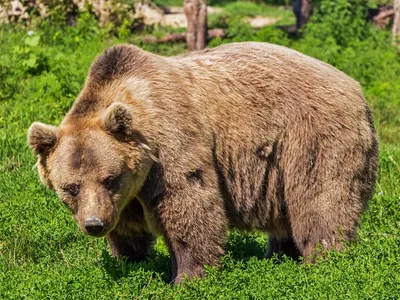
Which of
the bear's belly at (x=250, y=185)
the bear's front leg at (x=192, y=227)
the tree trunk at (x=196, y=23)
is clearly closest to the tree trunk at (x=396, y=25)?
the tree trunk at (x=196, y=23)

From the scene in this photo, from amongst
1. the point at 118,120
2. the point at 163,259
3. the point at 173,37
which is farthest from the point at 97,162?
the point at 173,37

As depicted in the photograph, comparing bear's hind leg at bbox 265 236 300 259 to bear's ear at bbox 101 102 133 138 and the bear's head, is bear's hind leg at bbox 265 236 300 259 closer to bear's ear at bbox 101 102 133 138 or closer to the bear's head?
the bear's head

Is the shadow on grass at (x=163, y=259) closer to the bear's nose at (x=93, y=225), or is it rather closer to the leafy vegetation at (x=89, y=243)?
the leafy vegetation at (x=89, y=243)

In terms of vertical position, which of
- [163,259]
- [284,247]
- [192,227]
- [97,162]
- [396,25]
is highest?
[97,162]

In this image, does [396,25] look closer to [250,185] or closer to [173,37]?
[173,37]

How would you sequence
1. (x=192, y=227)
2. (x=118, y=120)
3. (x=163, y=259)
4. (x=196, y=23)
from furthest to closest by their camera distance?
(x=196, y=23)
(x=163, y=259)
(x=192, y=227)
(x=118, y=120)

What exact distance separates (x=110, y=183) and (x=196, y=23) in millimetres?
8632

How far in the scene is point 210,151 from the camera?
659 centimetres

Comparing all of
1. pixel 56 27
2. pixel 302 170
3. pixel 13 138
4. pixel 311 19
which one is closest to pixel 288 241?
pixel 302 170

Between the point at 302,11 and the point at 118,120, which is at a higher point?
the point at 118,120

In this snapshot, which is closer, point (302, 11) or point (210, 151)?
point (210, 151)

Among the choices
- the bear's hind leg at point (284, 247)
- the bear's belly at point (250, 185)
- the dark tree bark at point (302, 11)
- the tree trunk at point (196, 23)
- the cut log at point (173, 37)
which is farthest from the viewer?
the dark tree bark at point (302, 11)

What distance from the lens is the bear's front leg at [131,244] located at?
6875mm

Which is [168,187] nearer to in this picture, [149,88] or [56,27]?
[149,88]
